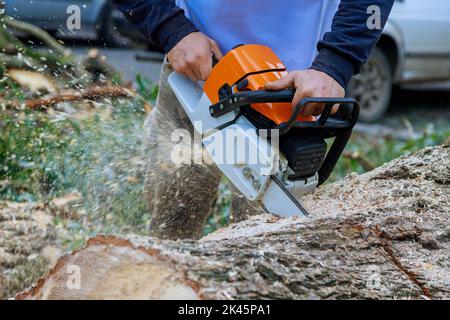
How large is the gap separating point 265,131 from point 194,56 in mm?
474

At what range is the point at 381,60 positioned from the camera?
7422 millimetres

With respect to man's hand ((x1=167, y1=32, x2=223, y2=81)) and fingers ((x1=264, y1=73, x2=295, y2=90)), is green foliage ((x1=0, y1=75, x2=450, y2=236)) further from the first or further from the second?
fingers ((x1=264, y1=73, x2=295, y2=90))

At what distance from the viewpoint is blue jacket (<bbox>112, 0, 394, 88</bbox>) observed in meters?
2.52

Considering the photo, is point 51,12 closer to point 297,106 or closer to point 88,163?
point 88,163

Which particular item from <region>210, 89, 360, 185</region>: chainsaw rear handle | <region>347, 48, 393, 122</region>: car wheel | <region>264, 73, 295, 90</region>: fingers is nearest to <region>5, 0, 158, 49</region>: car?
<region>347, 48, 393, 122</region>: car wheel

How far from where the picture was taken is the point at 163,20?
2684mm

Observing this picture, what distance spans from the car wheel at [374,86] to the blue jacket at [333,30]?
476 cm

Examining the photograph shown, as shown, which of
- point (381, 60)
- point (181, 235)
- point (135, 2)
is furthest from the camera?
point (381, 60)

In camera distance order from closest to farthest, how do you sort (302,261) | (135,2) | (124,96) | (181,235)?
(302,261), (135,2), (181,235), (124,96)

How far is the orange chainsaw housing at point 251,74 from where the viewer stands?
238 centimetres
